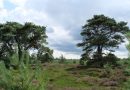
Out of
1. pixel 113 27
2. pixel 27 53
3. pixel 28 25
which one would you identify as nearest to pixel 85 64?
pixel 113 27

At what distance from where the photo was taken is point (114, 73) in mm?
64812

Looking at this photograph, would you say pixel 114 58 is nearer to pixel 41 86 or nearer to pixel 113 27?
pixel 113 27

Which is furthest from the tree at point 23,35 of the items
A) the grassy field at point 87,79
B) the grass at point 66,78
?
the grassy field at point 87,79

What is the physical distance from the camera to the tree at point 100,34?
80.7 meters

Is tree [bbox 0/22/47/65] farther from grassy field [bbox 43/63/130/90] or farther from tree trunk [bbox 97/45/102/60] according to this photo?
grassy field [bbox 43/63/130/90]

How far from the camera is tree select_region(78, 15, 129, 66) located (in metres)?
80.7

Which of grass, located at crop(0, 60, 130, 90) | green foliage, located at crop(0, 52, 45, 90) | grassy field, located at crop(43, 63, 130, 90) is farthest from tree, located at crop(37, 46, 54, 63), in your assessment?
green foliage, located at crop(0, 52, 45, 90)

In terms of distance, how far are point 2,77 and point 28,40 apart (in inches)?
2816

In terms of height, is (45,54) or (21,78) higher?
(45,54)

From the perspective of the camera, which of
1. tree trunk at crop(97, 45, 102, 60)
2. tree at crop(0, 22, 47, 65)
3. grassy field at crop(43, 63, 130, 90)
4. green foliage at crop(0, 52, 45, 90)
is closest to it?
green foliage at crop(0, 52, 45, 90)

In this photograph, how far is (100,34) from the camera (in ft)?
269

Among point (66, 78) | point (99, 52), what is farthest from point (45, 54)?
point (66, 78)

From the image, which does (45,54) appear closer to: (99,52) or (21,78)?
(99,52)

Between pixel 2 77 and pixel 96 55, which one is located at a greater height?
pixel 96 55
